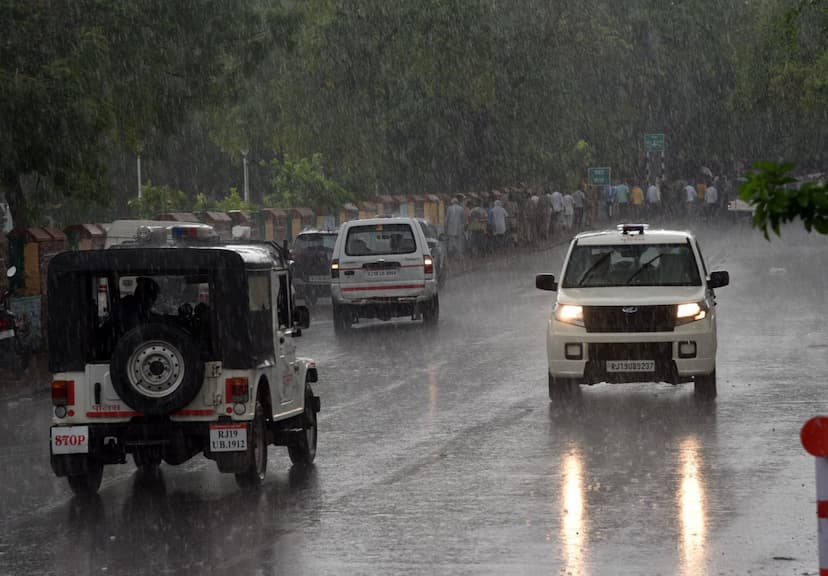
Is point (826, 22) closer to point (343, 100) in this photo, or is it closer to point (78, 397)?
point (78, 397)

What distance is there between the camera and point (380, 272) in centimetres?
2794

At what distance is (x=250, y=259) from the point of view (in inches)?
500

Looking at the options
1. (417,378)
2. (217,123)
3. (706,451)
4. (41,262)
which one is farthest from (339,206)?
(706,451)

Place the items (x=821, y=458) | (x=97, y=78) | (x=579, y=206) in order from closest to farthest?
1. (x=821, y=458)
2. (x=97, y=78)
3. (x=579, y=206)

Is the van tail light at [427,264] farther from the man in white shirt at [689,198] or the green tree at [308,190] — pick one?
the man in white shirt at [689,198]

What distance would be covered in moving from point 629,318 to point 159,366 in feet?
22.0

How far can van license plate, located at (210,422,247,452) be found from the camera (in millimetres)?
12203

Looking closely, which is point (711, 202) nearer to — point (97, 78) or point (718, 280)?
point (97, 78)

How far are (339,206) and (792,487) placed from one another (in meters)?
36.9

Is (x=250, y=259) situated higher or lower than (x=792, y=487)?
higher

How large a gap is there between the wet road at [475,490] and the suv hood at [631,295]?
1.05m

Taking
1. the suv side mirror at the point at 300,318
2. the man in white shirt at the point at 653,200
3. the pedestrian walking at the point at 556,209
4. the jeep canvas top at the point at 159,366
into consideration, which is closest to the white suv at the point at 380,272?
the suv side mirror at the point at 300,318

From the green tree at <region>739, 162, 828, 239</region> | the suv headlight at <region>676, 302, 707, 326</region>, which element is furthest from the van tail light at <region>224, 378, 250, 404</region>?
the green tree at <region>739, 162, 828, 239</region>

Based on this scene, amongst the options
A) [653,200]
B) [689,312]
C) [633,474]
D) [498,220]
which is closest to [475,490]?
[633,474]
